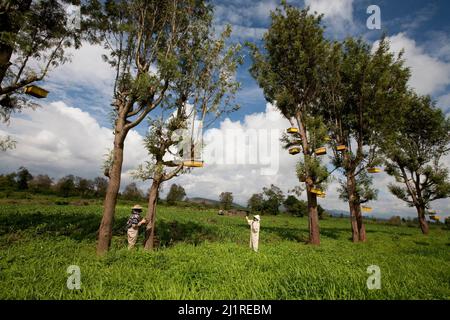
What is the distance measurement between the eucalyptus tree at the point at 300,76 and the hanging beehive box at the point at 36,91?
14.6 meters

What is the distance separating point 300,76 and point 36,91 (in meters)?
16.6

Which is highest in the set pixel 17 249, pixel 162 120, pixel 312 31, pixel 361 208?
pixel 312 31

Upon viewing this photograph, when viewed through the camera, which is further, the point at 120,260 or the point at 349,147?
the point at 349,147

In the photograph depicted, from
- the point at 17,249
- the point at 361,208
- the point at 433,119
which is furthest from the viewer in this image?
the point at 433,119

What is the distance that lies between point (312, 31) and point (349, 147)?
10.6 m

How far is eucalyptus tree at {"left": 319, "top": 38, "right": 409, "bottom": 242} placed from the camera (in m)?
20.3

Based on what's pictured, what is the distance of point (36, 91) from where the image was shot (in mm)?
10180

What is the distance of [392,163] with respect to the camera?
31.2 metres

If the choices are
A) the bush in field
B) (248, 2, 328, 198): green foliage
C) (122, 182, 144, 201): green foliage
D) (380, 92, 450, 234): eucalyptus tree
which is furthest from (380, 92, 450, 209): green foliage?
(122, 182, 144, 201): green foliage

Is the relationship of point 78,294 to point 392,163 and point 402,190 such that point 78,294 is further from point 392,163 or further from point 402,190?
point 402,190

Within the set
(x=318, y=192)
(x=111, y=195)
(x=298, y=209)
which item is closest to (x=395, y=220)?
(x=298, y=209)

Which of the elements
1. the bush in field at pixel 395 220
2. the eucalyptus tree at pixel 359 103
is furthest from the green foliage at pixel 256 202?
the eucalyptus tree at pixel 359 103

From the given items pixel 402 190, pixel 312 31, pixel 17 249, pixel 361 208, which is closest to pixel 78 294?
pixel 17 249

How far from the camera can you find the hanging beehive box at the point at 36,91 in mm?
10030
